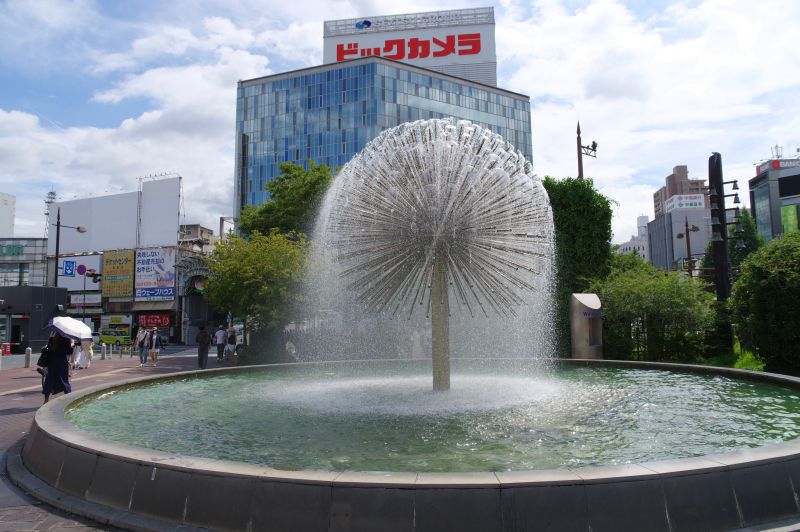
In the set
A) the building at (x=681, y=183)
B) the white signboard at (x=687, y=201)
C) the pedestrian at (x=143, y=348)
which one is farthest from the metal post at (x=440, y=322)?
the building at (x=681, y=183)

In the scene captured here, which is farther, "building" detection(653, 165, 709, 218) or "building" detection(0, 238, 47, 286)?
"building" detection(653, 165, 709, 218)

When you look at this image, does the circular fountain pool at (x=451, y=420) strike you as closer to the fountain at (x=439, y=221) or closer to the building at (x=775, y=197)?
the fountain at (x=439, y=221)

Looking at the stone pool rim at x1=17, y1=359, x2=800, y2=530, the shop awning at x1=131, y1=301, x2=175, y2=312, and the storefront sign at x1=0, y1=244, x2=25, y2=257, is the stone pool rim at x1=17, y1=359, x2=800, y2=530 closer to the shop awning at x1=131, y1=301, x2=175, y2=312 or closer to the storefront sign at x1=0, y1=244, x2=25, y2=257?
the shop awning at x1=131, y1=301, x2=175, y2=312

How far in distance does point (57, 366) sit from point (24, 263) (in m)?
73.9

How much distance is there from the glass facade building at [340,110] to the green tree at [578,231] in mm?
45813

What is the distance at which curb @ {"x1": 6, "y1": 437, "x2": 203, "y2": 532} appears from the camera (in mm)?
4699

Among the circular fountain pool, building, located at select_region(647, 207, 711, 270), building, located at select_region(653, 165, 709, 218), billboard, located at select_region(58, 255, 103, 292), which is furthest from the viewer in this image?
building, located at select_region(653, 165, 709, 218)

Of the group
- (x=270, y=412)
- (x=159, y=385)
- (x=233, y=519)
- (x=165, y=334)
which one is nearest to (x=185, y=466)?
(x=233, y=519)

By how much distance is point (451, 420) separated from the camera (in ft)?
27.4

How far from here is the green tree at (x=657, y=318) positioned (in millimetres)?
20266

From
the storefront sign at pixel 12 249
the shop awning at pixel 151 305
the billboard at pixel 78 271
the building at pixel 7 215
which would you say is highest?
the building at pixel 7 215

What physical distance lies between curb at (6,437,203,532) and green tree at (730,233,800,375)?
1599cm

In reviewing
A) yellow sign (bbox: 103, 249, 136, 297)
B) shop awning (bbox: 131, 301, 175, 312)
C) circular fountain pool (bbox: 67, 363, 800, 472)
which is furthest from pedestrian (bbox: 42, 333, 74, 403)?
yellow sign (bbox: 103, 249, 136, 297)

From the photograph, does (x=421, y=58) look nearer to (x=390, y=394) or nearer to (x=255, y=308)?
(x=255, y=308)
